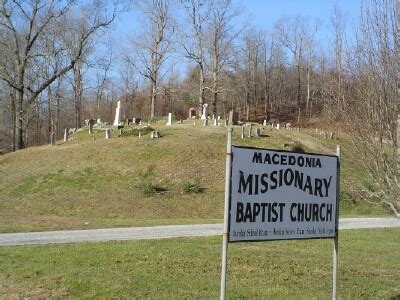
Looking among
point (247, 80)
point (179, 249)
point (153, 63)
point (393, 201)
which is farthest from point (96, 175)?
point (247, 80)

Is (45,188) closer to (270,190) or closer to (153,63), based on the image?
(270,190)

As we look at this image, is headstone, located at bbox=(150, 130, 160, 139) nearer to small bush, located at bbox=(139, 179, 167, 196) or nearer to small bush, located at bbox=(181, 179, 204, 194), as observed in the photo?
small bush, located at bbox=(139, 179, 167, 196)

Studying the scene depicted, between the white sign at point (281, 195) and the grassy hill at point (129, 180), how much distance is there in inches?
441

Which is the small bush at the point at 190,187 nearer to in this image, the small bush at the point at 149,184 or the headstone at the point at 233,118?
the small bush at the point at 149,184

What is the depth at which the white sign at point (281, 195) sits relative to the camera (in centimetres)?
560

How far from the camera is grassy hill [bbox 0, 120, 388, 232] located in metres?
22.3

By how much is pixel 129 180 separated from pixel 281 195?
20.5 m

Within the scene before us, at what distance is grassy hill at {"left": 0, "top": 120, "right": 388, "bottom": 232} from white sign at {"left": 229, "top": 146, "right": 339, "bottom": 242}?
36.7 feet

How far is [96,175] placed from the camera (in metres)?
26.9

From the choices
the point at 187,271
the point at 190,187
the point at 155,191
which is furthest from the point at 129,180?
the point at 187,271

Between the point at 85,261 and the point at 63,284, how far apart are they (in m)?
1.60

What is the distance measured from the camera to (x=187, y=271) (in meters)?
8.74

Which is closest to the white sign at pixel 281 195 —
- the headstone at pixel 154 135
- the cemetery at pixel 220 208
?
the cemetery at pixel 220 208

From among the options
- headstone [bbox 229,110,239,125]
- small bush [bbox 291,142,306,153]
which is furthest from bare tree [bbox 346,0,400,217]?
headstone [bbox 229,110,239,125]
